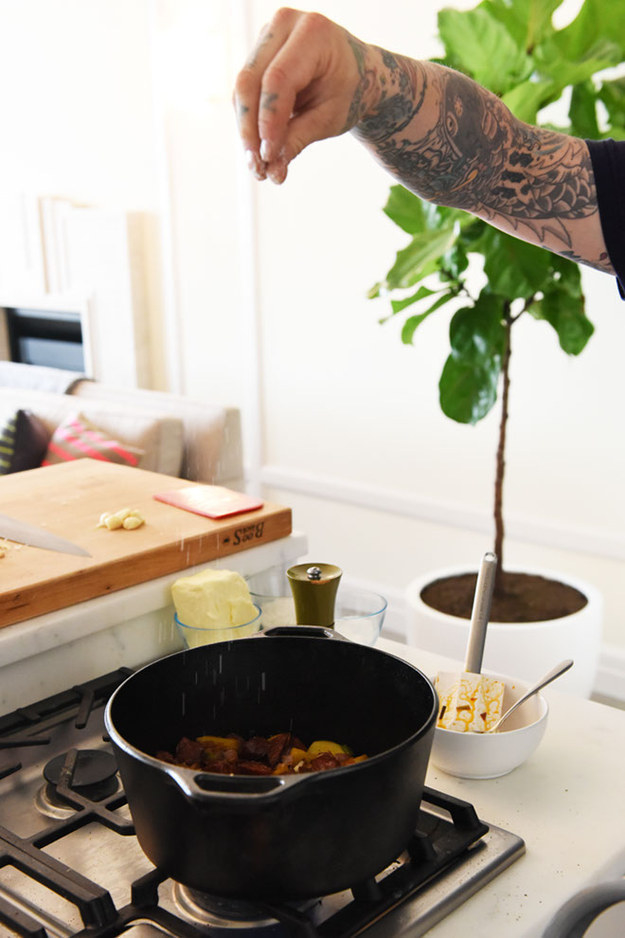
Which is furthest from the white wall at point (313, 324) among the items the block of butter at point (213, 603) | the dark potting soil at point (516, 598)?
the block of butter at point (213, 603)

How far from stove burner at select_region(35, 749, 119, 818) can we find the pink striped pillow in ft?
6.96

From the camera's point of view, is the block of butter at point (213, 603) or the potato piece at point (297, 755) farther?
the block of butter at point (213, 603)

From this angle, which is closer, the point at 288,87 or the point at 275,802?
the point at 275,802

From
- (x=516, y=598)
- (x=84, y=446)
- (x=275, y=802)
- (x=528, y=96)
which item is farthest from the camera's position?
(x=84, y=446)

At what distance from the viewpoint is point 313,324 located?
3.58 meters

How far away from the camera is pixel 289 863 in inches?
25.4

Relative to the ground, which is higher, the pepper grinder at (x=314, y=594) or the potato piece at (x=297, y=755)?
the pepper grinder at (x=314, y=594)

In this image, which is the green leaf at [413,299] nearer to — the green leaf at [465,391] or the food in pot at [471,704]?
the green leaf at [465,391]

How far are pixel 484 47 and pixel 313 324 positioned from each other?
5.07 ft

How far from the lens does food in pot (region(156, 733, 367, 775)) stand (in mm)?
786

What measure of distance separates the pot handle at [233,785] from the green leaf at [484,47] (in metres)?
1.90

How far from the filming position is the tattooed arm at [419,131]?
823mm

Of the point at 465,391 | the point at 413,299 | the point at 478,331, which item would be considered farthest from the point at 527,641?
the point at 413,299

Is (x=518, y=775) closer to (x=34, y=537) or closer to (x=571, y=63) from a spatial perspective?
(x=34, y=537)
